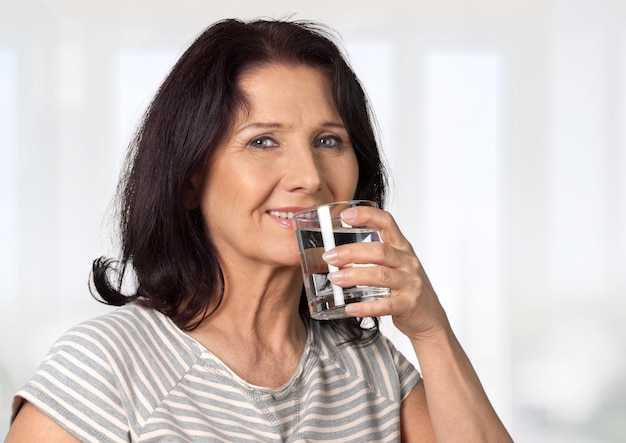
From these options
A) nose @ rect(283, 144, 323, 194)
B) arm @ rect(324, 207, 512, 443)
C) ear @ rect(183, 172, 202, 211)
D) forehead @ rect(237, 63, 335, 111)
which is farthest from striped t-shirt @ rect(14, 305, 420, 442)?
forehead @ rect(237, 63, 335, 111)

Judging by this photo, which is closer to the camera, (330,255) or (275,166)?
(330,255)

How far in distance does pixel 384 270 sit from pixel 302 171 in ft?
0.99

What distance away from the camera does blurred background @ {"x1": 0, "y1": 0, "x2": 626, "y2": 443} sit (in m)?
4.53

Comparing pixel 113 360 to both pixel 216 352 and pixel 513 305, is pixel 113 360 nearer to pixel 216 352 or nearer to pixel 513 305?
pixel 216 352

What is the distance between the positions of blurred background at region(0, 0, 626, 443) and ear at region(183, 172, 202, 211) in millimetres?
2417

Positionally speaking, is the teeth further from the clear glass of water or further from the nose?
the clear glass of water

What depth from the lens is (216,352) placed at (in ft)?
6.84

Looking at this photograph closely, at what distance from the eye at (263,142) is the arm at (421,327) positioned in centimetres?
31

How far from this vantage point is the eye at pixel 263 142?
2033mm

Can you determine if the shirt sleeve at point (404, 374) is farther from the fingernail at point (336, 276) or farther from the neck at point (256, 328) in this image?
the fingernail at point (336, 276)

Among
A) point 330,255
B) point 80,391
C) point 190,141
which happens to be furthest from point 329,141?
point 80,391

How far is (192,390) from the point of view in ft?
6.55

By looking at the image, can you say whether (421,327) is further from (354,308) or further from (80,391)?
(80,391)

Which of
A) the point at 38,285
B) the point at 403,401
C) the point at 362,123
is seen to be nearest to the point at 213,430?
the point at 403,401
